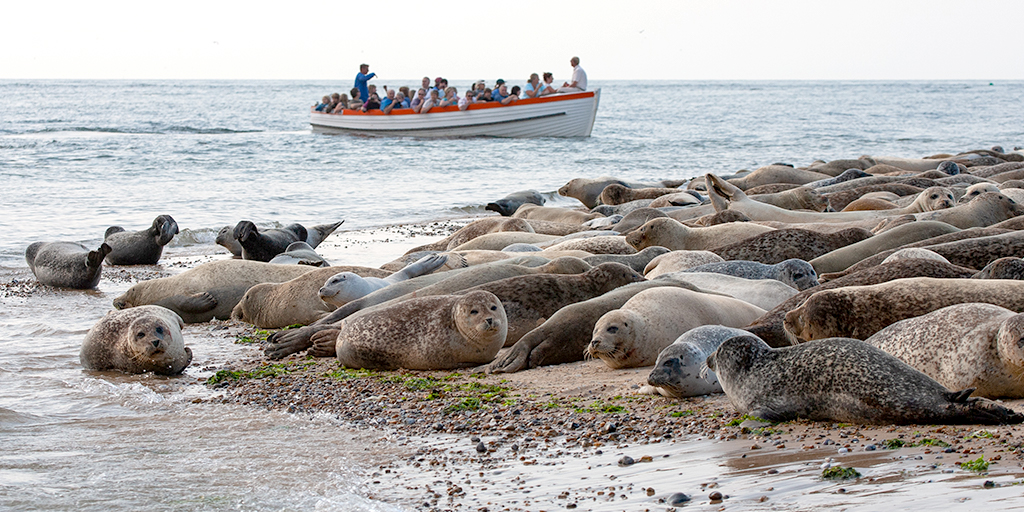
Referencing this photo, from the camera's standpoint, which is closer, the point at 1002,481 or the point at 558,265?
the point at 1002,481

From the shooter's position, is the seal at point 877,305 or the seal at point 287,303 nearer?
the seal at point 877,305

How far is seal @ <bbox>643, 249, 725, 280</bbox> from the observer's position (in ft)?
20.5

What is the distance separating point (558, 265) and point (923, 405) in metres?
3.01

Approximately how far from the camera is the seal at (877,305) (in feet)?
13.4

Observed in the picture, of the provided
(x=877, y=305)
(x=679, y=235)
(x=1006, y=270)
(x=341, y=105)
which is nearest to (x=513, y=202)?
(x=679, y=235)

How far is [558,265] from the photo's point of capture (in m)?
5.89

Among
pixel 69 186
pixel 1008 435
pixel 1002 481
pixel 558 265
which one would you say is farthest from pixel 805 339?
pixel 69 186

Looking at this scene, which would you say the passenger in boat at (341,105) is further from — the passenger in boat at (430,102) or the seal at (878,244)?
the seal at (878,244)

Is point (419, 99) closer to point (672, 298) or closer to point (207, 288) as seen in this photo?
point (207, 288)

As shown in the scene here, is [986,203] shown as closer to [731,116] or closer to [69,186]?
[69,186]

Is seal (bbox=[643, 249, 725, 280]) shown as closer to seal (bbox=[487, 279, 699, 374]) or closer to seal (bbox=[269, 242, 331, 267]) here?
seal (bbox=[487, 279, 699, 374])

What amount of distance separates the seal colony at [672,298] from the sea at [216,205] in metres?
0.68

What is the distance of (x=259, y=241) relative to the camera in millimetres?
8500

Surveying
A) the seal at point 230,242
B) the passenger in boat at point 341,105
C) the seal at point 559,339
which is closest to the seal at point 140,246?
the seal at point 230,242
